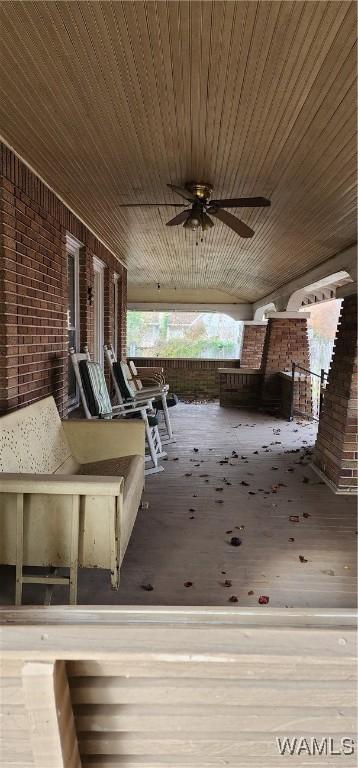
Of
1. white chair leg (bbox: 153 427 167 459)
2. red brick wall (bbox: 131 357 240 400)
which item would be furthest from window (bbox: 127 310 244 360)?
white chair leg (bbox: 153 427 167 459)

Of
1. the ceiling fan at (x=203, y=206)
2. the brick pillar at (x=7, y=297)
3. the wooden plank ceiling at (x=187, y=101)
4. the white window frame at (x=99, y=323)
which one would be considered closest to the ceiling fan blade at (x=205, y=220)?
the ceiling fan at (x=203, y=206)

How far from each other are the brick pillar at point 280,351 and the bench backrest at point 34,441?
5685mm

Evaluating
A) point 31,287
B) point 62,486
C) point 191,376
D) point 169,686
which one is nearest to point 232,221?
point 31,287

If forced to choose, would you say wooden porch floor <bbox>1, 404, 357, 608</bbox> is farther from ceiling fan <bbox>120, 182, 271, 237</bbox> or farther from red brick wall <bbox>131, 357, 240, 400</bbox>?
red brick wall <bbox>131, 357, 240, 400</bbox>

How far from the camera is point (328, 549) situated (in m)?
2.73

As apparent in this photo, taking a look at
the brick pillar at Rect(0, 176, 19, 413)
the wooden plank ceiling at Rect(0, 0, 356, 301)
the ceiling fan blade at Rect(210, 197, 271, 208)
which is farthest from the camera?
the ceiling fan blade at Rect(210, 197, 271, 208)

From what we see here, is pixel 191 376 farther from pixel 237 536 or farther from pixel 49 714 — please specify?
pixel 49 714

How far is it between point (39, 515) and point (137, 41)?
1981 mm

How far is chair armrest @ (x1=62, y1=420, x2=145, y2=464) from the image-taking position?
3.19 metres

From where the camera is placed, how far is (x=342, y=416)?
12.7ft

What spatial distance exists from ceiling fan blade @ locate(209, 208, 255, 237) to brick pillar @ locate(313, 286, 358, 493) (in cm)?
116

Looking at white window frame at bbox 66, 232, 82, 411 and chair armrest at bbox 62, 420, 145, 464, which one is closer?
chair armrest at bbox 62, 420, 145, 464

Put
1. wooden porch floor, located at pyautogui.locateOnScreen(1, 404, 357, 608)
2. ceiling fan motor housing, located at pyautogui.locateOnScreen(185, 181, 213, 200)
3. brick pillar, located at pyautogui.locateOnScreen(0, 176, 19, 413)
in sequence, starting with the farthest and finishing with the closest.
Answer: ceiling fan motor housing, located at pyautogui.locateOnScreen(185, 181, 213, 200), brick pillar, located at pyautogui.locateOnScreen(0, 176, 19, 413), wooden porch floor, located at pyautogui.locateOnScreen(1, 404, 357, 608)

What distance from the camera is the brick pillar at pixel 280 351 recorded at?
8.10 metres
